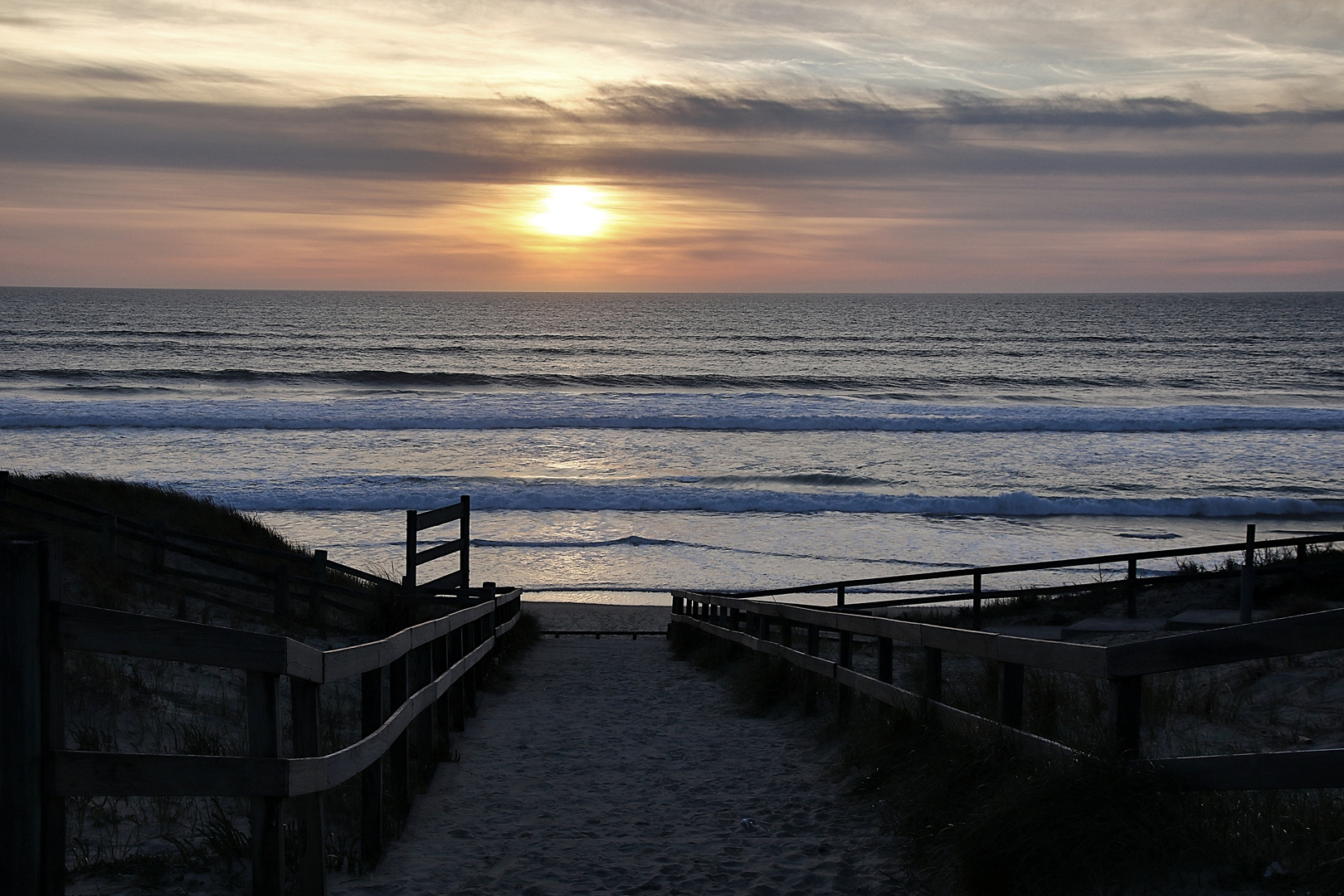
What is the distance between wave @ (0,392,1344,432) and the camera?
4509 cm

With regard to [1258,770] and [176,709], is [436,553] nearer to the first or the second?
[176,709]

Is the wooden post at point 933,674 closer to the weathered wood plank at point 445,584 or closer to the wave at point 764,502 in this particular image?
the weathered wood plank at point 445,584

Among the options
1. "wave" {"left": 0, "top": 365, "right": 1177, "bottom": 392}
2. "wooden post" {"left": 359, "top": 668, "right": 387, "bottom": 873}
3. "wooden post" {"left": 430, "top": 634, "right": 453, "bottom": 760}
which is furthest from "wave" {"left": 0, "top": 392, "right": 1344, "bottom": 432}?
"wooden post" {"left": 359, "top": 668, "right": 387, "bottom": 873}

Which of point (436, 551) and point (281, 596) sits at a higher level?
point (436, 551)

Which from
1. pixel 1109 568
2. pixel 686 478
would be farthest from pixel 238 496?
pixel 1109 568

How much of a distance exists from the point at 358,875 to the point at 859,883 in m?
2.21

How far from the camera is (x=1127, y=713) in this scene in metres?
3.68

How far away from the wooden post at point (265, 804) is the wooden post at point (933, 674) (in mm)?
3415

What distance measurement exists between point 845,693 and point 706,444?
34567 mm

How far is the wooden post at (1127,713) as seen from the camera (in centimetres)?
366

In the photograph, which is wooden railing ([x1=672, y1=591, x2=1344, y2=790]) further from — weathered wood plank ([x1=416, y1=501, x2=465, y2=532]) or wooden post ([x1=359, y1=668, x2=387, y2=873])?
weathered wood plank ([x1=416, y1=501, x2=465, y2=532])

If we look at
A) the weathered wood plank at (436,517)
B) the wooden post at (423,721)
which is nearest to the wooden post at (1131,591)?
the weathered wood plank at (436,517)

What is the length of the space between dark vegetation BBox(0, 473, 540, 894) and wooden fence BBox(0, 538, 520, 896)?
50 centimetres

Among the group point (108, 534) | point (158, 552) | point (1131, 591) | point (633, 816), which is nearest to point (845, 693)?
point (633, 816)
